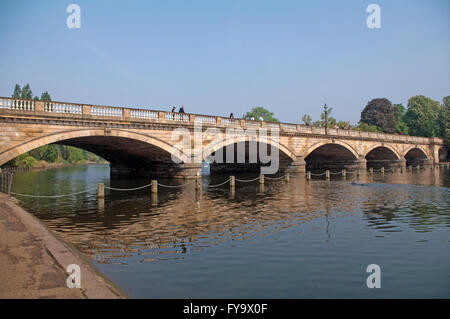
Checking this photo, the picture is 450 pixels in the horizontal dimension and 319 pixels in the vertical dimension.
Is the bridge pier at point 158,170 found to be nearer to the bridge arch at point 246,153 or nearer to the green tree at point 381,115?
the bridge arch at point 246,153

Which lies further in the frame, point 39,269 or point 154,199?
point 154,199

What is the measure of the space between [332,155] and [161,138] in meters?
31.3

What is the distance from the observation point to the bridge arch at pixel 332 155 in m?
43.9

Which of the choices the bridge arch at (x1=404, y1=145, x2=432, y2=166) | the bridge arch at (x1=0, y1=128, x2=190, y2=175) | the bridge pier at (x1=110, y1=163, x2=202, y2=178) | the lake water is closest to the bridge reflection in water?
the lake water

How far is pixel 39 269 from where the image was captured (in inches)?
222

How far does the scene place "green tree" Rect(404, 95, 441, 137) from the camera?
76625 millimetres

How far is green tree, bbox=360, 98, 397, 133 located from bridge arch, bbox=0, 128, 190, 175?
76.8m

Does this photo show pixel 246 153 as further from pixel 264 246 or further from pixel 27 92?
pixel 27 92

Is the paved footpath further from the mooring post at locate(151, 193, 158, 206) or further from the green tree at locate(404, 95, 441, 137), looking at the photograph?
the green tree at locate(404, 95, 441, 137)

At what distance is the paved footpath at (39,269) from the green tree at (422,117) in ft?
277

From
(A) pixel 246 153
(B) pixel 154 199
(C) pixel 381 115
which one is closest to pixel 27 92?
(A) pixel 246 153

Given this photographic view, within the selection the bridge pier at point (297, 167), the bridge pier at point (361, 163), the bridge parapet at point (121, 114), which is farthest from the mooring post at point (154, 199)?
the bridge pier at point (361, 163)
